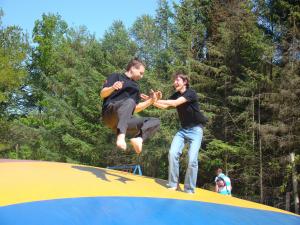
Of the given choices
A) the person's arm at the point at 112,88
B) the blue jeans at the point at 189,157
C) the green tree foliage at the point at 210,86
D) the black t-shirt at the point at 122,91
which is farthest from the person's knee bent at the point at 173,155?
the green tree foliage at the point at 210,86

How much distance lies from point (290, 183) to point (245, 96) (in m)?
4.40

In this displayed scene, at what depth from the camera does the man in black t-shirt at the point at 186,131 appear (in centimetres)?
514

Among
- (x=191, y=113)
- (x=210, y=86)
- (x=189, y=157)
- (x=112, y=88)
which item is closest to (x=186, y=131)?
(x=191, y=113)

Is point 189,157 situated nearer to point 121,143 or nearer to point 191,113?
point 191,113

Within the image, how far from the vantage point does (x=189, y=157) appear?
5.16 m

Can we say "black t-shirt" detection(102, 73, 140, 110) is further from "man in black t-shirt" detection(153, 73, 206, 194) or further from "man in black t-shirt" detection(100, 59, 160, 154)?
"man in black t-shirt" detection(153, 73, 206, 194)

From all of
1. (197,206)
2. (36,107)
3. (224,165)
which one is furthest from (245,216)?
(36,107)

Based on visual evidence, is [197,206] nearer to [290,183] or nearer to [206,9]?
[290,183]

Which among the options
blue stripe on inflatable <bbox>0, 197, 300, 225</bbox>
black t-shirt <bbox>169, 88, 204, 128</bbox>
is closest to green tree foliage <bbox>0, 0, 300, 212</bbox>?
black t-shirt <bbox>169, 88, 204, 128</bbox>

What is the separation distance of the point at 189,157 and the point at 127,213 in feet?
5.59

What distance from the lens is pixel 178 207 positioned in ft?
13.3

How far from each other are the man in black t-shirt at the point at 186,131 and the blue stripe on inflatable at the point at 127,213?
739 millimetres

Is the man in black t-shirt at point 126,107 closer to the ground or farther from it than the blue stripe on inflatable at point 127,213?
farther from it

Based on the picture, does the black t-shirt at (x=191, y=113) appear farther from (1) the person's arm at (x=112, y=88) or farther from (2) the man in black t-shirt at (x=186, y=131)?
(1) the person's arm at (x=112, y=88)
